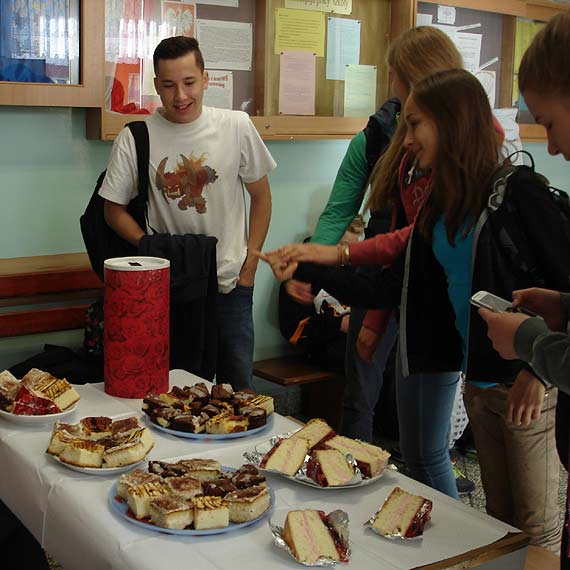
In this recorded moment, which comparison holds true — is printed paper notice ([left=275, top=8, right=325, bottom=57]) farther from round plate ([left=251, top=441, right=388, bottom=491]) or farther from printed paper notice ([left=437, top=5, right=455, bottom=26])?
round plate ([left=251, top=441, right=388, bottom=491])

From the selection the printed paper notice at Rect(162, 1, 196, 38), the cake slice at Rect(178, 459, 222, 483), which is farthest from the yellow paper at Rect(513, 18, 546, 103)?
the cake slice at Rect(178, 459, 222, 483)

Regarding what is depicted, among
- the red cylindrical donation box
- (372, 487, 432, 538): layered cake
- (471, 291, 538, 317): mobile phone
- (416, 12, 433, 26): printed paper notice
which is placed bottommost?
(372, 487, 432, 538): layered cake

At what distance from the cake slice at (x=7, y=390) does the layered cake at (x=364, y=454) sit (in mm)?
696

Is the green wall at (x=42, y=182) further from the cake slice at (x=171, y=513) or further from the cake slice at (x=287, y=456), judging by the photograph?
the cake slice at (x=171, y=513)

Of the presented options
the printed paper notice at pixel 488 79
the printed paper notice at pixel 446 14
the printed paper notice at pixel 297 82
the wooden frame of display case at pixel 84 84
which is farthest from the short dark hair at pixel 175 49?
the printed paper notice at pixel 488 79

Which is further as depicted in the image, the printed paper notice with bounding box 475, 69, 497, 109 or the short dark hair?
the printed paper notice with bounding box 475, 69, 497, 109

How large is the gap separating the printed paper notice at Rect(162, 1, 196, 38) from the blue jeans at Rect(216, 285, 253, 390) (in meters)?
1.19

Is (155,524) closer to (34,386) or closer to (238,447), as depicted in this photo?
(238,447)

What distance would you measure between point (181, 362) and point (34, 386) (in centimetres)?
89

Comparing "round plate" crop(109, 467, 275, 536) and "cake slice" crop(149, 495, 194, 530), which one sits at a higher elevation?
"cake slice" crop(149, 495, 194, 530)

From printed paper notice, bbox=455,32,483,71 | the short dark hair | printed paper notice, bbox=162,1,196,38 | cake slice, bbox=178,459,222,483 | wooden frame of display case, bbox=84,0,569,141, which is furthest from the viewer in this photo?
printed paper notice, bbox=455,32,483,71

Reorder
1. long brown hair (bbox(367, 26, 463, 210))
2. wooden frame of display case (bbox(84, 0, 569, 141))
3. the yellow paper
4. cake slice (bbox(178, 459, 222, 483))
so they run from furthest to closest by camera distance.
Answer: the yellow paper
wooden frame of display case (bbox(84, 0, 569, 141))
long brown hair (bbox(367, 26, 463, 210))
cake slice (bbox(178, 459, 222, 483))

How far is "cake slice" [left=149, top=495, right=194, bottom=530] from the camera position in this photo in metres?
1.37

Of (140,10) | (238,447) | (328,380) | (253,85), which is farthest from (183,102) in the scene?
(328,380)
